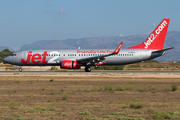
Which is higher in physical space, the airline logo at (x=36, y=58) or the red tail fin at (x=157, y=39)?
the red tail fin at (x=157, y=39)

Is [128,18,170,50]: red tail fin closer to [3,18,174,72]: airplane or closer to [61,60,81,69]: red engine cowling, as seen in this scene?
[3,18,174,72]: airplane

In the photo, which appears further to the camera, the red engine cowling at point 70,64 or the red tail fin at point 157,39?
the red tail fin at point 157,39

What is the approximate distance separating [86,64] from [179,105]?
29.1 metres

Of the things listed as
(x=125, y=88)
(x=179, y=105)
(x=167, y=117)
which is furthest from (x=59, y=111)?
(x=125, y=88)

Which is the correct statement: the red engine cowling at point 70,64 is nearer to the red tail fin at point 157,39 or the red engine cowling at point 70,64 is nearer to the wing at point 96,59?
the wing at point 96,59

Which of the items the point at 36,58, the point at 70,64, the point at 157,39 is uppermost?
the point at 157,39

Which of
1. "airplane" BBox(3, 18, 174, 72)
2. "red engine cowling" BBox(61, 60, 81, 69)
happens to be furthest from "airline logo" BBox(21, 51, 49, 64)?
"red engine cowling" BBox(61, 60, 81, 69)

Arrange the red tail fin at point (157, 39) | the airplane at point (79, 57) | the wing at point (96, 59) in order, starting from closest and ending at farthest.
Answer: the wing at point (96, 59) → the airplane at point (79, 57) → the red tail fin at point (157, 39)

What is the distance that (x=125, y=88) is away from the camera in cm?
2053

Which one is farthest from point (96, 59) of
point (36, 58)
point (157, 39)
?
point (157, 39)

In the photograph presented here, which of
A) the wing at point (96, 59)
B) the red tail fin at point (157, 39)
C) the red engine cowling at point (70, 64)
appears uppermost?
the red tail fin at point (157, 39)

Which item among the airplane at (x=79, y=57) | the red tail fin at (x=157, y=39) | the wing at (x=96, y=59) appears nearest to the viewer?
the wing at (x=96, y=59)

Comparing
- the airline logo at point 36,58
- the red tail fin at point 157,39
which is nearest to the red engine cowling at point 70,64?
the airline logo at point 36,58

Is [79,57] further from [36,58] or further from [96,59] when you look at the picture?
[36,58]
